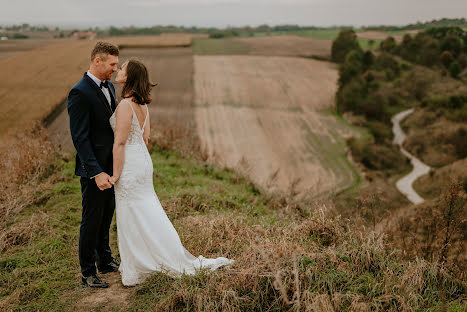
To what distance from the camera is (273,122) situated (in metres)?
31.0

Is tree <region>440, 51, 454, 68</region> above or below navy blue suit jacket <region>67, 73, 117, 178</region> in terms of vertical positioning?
above

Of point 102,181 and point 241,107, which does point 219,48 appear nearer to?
point 241,107

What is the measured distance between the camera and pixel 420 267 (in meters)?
3.93

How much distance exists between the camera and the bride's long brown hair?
150 inches

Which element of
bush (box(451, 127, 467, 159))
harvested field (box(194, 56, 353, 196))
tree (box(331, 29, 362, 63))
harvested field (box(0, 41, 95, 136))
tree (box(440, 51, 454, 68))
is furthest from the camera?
tree (box(331, 29, 362, 63))

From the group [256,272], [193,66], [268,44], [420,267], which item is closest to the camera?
[256,272]

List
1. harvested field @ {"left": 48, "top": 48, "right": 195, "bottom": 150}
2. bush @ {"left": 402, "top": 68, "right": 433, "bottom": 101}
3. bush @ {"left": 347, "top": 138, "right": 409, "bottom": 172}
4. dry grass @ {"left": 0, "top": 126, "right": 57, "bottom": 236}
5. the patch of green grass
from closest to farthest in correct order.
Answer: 1. dry grass @ {"left": 0, "top": 126, "right": 57, "bottom": 236}
2. bush @ {"left": 347, "top": 138, "right": 409, "bottom": 172}
3. harvested field @ {"left": 48, "top": 48, "right": 195, "bottom": 150}
4. bush @ {"left": 402, "top": 68, "right": 433, "bottom": 101}
5. the patch of green grass

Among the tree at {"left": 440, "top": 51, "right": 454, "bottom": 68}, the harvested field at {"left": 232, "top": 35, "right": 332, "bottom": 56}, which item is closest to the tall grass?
the tree at {"left": 440, "top": 51, "right": 454, "bottom": 68}

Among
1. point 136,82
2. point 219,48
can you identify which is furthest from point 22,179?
point 219,48

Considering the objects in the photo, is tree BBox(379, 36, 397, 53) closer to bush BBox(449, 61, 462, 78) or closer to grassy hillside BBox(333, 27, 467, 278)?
grassy hillside BBox(333, 27, 467, 278)


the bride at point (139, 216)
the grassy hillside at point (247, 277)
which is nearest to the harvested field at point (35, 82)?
the grassy hillside at point (247, 277)

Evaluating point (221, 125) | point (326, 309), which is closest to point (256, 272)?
point (326, 309)

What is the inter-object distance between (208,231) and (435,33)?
154 ft

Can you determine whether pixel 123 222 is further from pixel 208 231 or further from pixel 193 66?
pixel 193 66
